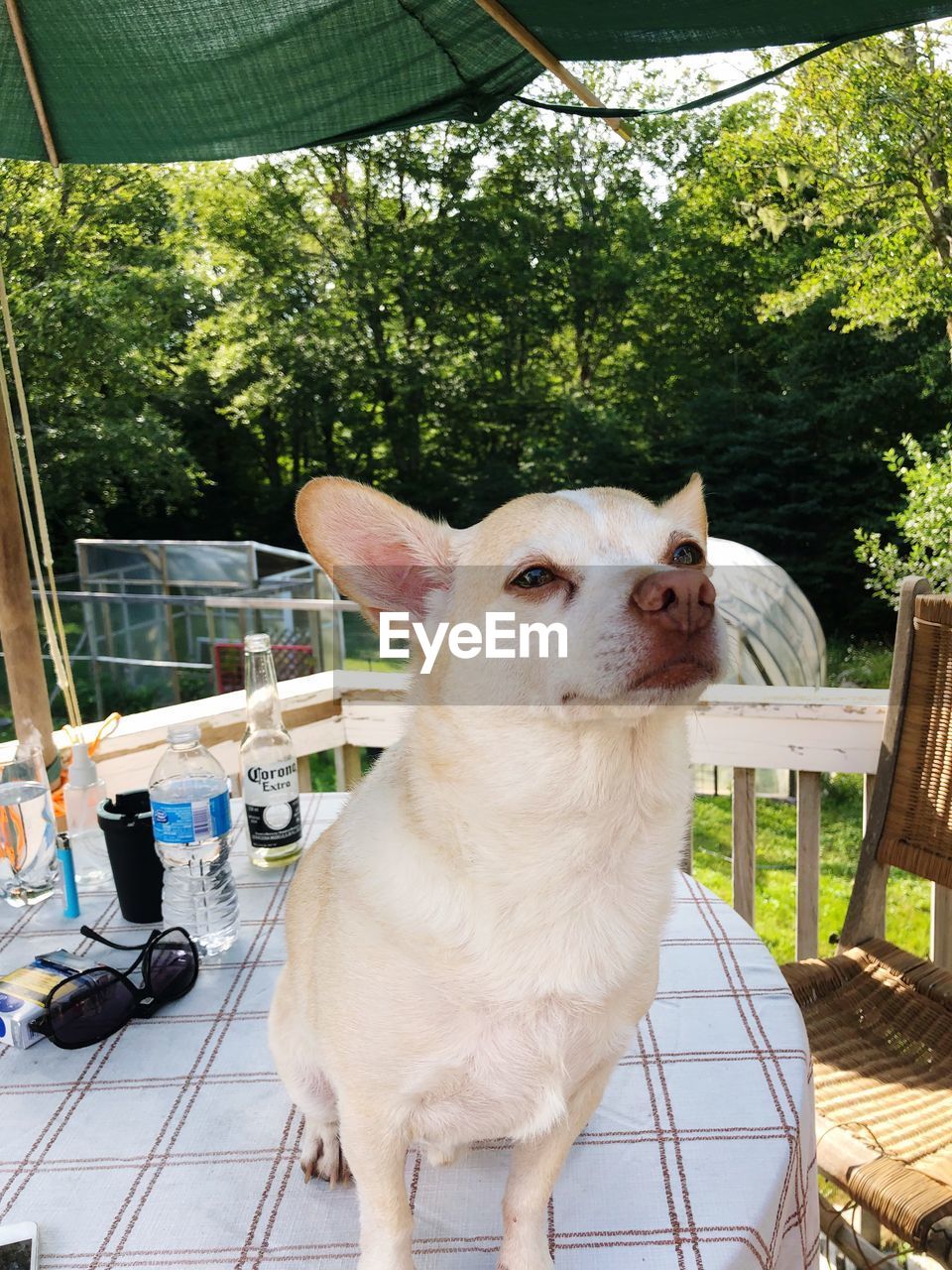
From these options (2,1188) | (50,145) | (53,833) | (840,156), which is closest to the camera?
(2,1188)

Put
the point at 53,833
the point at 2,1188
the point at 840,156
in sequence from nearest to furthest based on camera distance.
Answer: the point at 2,1188, the point at 53,833, the point at 840,156

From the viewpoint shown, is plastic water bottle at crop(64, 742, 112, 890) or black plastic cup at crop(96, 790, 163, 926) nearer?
black plastic cup at crop(96, 790, 163, 926)

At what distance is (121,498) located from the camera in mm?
12727

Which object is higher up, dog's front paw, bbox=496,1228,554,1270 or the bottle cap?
the bottle cap

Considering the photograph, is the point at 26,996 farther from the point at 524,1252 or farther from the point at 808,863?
the point at 808,863

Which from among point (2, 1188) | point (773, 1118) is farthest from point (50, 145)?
point (773, 1118)

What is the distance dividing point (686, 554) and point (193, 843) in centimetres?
70

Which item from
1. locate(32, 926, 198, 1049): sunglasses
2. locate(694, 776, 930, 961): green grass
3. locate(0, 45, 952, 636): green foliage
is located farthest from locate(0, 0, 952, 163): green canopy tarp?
locate(0, 45, 952, 636): green foliage

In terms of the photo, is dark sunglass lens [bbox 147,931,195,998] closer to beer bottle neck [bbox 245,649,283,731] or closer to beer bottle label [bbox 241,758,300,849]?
beer bottle label [bbox 241,758,300,849]

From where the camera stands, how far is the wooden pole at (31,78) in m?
1.41

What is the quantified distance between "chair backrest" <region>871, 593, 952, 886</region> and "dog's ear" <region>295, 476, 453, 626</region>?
1.20m

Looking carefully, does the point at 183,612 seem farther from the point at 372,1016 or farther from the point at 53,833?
the point at 372,1016

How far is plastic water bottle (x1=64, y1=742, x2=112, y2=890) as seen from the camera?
1418 mm

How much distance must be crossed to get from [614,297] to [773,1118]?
41.5ft
